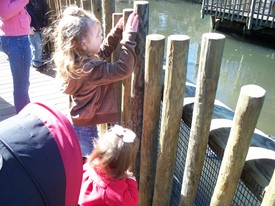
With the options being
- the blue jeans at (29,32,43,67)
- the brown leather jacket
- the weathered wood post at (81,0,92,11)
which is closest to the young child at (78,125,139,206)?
the brown leather jacket

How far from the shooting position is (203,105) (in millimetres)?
1741

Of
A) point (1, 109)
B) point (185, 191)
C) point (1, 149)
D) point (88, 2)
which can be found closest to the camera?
point (1, 149)

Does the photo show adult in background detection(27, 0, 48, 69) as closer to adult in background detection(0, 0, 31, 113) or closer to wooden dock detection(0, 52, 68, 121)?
wooden dock detection(0, 52, 68, 121)

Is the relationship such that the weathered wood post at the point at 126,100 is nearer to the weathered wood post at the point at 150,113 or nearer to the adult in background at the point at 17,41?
the weathered wood post at the point at 150,113

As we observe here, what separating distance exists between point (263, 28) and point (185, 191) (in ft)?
45.5

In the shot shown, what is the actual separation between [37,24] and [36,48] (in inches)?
13.6

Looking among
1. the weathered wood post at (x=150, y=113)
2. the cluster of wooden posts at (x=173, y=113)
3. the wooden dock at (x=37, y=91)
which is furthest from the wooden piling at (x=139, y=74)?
the wooden dock at (x=37, y=91)

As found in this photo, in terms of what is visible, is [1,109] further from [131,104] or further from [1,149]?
[1,149]

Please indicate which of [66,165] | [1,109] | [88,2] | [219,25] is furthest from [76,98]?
[219,25]

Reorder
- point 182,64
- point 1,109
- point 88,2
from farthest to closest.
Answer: point 1,109 → point 88,2 → point 182,64

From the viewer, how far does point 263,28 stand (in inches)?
572

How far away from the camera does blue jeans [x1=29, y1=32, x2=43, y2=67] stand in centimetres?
491

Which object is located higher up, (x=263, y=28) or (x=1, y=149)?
(x=1, y=149)

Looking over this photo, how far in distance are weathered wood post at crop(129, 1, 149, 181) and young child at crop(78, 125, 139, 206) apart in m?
0.62
